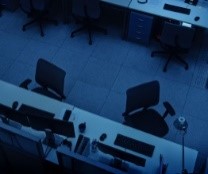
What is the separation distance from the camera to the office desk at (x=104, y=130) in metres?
3.47

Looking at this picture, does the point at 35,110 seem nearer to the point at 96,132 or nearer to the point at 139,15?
the point at 96,132

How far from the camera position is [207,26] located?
488cm

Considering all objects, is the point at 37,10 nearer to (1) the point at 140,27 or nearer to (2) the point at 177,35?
(1) the point at 140,27

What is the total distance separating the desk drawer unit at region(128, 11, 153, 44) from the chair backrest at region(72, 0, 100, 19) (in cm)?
57

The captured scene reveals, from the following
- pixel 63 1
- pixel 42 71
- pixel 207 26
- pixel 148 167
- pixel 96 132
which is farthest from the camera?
pixel 63 1

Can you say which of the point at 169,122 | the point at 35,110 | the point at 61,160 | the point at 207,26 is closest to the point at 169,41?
the point at 207,26

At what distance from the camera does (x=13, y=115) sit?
11.3ft

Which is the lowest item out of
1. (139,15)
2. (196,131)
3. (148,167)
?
(196,131)

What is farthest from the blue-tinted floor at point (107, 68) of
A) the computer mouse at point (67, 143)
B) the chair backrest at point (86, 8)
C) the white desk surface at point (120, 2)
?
the computer mouse at point (67, 143)

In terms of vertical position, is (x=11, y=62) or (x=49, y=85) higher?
(x=49, y=85)

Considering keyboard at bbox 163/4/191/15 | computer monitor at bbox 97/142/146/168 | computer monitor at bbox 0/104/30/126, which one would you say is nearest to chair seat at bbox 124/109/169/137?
computer monitor at bbox 97/142/146/168

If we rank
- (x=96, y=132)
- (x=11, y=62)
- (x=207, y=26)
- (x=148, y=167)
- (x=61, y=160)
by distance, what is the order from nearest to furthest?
(x=61, y=160)
(x=148, y=167)
(x=96, y=132)
(x=207, y=26)
(x=11, y=62)

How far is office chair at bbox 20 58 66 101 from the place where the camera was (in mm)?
4074

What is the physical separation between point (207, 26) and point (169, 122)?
5.06 ft
